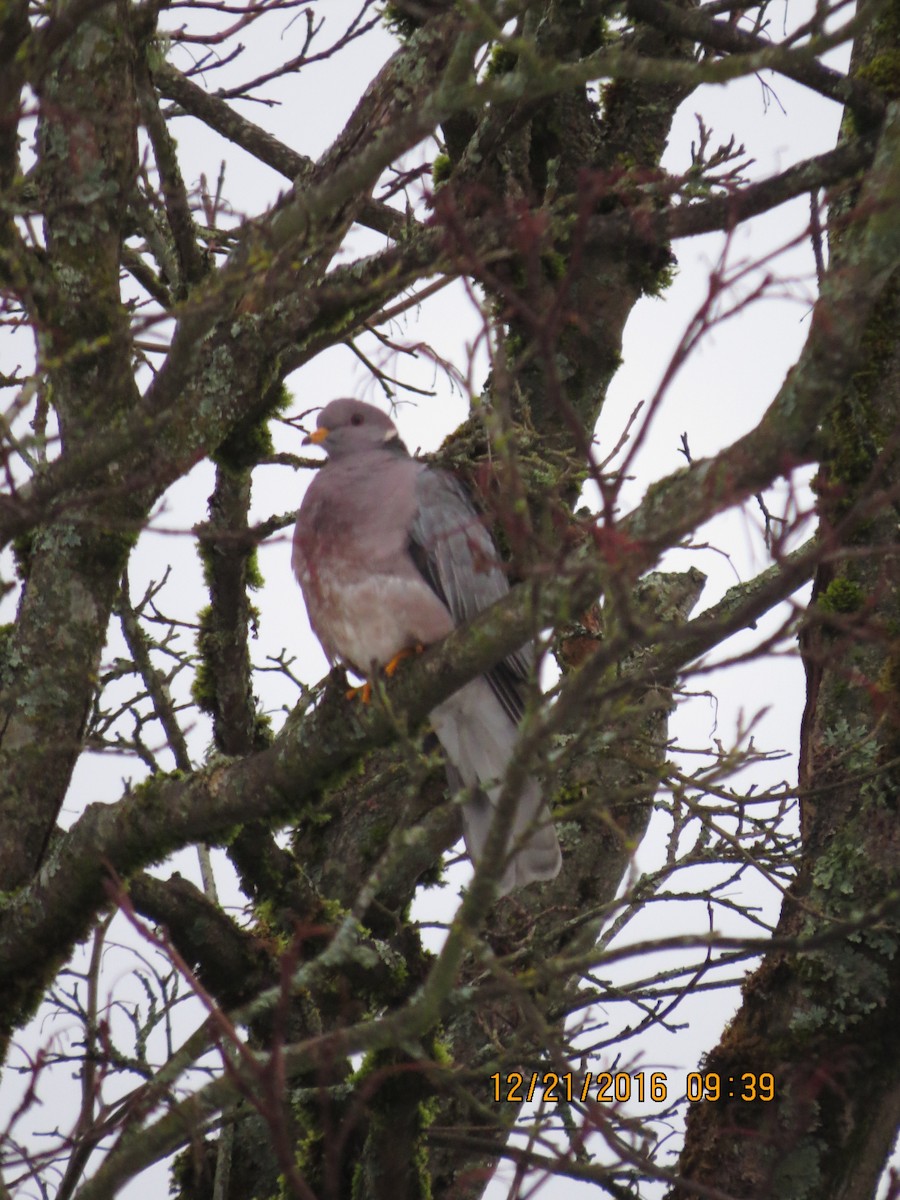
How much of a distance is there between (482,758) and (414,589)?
2.41ft

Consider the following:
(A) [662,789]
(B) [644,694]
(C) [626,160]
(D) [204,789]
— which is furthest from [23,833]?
(C) [626,160]

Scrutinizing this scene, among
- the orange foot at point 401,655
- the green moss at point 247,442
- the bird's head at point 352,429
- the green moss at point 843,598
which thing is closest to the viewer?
the green moss at point 843,598

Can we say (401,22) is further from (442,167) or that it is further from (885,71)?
(885,71)

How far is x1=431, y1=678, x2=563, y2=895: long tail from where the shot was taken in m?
4.29

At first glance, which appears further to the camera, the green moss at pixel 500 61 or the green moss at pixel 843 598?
the green moss at pixel 500 61

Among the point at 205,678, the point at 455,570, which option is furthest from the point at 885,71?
the point at 205,678

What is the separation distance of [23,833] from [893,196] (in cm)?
293

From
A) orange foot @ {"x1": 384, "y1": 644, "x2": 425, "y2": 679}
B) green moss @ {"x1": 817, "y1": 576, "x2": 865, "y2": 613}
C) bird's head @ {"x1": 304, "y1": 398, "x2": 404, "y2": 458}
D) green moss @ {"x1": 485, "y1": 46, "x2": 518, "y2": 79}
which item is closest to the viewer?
green moss @ {"x1": 817, "y1": 576, "x2": 865, "y2": 613}

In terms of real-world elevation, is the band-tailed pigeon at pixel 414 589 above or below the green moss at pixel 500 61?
below

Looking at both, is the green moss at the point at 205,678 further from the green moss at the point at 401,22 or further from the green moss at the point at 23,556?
the green moss at the point at 401,22

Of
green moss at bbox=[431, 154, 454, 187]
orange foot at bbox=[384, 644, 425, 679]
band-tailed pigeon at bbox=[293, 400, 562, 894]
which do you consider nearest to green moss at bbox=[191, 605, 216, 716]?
band-tailed pigeon at bbox=[293, 400, 562, 894]

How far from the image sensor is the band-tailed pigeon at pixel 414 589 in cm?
438

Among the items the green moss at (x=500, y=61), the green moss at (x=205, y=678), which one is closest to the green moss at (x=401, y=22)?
the green moss at (x=500, y=61)

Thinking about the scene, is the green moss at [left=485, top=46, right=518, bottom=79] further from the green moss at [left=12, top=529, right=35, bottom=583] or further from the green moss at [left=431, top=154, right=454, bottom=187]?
the green moss at [left=12, top=529, right=35, bottom=583]
